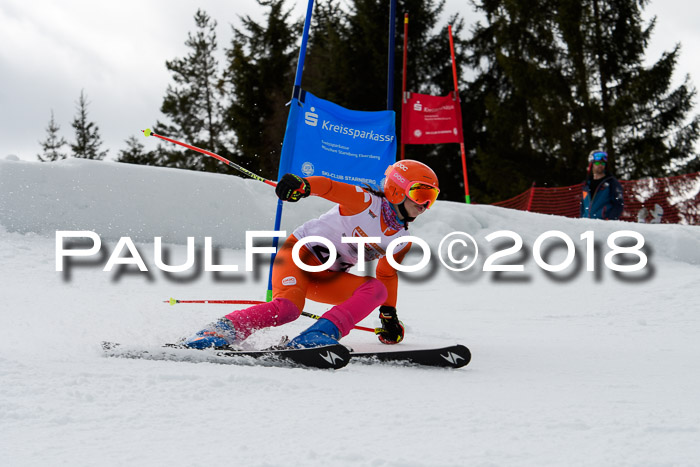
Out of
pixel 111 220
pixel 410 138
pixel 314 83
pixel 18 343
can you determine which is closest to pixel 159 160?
pixel 314 83

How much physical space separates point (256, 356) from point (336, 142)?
9.78 feet

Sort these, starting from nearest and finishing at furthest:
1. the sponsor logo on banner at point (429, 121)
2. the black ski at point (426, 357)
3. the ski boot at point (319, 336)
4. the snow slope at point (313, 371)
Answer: the snow slope at point (313, 371), the ski boot at point (319, 336), the black ski at point (426, 357), the sponsor logo on banner at point (429, 121)

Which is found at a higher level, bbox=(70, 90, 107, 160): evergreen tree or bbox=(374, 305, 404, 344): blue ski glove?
bbox=(70, 90, 107, 160): evergreen tree

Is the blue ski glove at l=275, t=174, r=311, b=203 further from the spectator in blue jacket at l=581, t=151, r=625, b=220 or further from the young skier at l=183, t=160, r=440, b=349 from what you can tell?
the spectator in blue jacket at l=581, t=151, r=625, b=220

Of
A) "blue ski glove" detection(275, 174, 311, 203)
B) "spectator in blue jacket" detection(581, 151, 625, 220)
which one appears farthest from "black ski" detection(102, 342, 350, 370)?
"spectator in blue jacket" detection(581, 151, 625, 220)

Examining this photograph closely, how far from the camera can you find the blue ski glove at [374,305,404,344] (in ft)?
12.8

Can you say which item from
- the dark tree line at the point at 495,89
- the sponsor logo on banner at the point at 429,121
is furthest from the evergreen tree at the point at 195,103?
the sponsor logo on banner at the point at 429,121

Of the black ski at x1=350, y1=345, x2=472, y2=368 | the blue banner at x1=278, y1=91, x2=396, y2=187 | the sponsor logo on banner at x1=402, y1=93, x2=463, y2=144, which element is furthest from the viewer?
the sponsor logo on banner at x1=402, y1=93, x2=463, y2=144

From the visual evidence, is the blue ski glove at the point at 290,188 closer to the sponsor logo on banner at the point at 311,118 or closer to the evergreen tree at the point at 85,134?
the sponsor logo on banner at the point at 311,118

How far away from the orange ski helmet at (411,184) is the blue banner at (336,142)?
180 centimetres

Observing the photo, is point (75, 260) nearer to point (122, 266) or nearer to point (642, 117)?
point (122, 266)

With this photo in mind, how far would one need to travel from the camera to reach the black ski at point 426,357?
3.28 m

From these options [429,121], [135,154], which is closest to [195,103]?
[135,154]

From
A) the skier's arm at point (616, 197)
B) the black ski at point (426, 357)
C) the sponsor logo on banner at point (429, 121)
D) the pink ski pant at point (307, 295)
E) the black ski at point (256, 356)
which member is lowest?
the black ski at point (426, 357)
